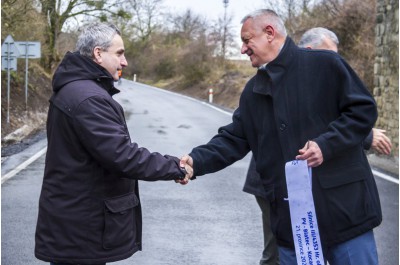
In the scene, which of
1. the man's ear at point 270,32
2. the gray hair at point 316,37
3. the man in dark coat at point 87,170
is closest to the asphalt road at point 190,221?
the gray hair at point 316,37

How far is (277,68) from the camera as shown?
3.84 meters

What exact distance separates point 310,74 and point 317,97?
0.44 feet

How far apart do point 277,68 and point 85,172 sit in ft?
3.84

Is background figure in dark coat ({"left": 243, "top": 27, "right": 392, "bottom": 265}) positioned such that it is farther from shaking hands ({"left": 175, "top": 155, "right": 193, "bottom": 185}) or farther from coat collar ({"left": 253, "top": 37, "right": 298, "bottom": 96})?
coat collar ({"left": 253, "top": 37, "right": 298, "bottom": 96})

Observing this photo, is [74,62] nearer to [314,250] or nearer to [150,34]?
[314,250]

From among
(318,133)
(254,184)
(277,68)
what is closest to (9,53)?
(254,184)

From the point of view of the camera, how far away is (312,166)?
12.0 ft

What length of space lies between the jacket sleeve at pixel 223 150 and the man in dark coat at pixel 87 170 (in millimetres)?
672

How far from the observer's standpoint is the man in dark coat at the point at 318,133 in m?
3.66

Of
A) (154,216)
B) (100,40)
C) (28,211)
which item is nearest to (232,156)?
(100,40)

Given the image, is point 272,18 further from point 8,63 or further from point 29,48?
point 29,48

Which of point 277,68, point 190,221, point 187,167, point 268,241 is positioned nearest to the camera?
point 277,68

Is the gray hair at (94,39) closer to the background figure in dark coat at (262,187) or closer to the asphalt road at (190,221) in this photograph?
the background figure in dark coat at (262,187)

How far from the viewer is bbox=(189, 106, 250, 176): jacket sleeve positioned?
4.46m
